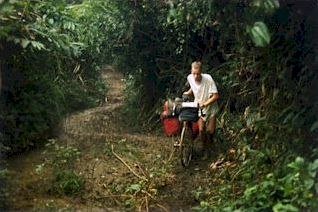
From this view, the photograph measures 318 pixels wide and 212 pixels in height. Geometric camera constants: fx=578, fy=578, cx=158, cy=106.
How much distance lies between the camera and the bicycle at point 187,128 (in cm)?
519

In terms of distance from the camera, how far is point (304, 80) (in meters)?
3.18

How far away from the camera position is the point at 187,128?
17.7 feet

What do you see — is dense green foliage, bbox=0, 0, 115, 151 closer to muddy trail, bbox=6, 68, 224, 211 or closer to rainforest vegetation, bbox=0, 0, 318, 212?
rainforest vegetation, bbox=0, 0, 318, 212

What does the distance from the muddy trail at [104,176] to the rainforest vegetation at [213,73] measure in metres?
0.18

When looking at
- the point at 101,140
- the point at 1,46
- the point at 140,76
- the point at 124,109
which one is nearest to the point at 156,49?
the point at 140,76

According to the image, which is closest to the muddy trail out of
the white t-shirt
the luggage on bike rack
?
the luggage on bike rack

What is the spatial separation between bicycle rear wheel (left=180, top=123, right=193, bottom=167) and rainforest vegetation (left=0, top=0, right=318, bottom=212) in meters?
0.32

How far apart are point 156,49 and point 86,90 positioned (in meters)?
2.32

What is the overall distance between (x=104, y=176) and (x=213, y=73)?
178 cm

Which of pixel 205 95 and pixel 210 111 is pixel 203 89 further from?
pixel 210 111

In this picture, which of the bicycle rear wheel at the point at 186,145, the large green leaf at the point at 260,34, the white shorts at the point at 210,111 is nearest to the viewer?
the large green leaf at the point at 260,34

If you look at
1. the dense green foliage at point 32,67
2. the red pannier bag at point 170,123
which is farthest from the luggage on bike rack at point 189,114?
the dense green foliage at point 32,67

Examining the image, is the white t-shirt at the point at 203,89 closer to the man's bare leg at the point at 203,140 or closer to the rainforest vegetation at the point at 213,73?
the rainforest vegetation at the point at 213,73

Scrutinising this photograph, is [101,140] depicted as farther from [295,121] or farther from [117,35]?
[295,121]
